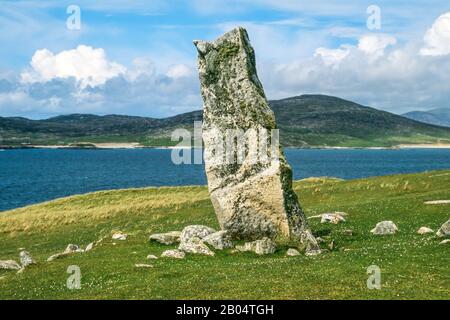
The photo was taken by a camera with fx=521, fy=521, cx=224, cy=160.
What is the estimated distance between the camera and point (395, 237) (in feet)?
113

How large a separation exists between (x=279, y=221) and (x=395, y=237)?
26.2ft

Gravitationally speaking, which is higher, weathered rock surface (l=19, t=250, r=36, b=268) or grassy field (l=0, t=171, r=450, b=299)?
grassy field (l=0, t=171, r=450, b=299)

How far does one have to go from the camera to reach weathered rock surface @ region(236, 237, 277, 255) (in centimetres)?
3216

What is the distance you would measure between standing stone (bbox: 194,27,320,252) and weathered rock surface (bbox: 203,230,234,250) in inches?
33.3

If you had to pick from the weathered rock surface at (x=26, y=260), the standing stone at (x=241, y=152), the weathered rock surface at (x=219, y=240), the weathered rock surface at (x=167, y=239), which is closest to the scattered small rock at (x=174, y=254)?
the weathered rock surface at (x=219, y=240)

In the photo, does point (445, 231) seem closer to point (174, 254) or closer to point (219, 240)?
point (219, 240)

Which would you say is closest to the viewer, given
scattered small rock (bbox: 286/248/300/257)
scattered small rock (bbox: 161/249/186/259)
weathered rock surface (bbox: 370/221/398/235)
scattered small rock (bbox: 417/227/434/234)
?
scattered small rock (bbox: 161/249/186/259)

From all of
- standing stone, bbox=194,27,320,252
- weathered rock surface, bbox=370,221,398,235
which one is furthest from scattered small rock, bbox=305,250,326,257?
weathered rock surface, bbox=370,221,398,235

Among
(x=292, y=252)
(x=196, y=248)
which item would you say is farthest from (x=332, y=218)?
(x=196, y=248)

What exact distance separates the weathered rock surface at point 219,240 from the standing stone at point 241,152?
0.85m

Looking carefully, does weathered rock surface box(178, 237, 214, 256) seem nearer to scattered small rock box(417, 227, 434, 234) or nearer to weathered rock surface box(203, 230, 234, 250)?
weathered rock surface box(203, 230, 234, 250)

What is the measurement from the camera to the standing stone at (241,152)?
33219mm
